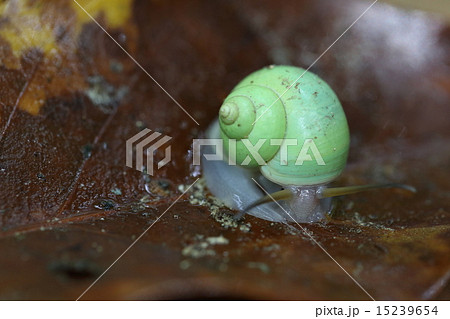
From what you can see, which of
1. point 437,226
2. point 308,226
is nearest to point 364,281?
point 308,226

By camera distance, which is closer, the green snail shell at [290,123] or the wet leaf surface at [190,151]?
the wet leaf surface at [190,151]

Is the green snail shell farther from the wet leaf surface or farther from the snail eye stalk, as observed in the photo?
the wet leaf surface

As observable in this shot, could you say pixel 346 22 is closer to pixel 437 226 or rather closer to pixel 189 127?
pixel 189 127

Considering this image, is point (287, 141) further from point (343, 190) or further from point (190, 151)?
point (190, 151)

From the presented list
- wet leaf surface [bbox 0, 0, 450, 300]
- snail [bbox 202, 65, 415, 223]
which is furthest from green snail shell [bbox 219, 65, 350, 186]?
wet leaf surface [bbox 0, 0, 450, 300]

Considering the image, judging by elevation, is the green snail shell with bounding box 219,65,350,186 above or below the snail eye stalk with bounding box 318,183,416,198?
above

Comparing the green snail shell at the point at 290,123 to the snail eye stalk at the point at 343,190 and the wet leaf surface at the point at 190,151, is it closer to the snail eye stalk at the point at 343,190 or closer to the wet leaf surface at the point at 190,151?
the snail eye stalk at the point at 343,190

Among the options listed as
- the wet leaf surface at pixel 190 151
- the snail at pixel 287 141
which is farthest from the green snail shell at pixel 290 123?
the wet leaf surface at pixel 190 151

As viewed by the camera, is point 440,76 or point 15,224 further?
point 440,76
